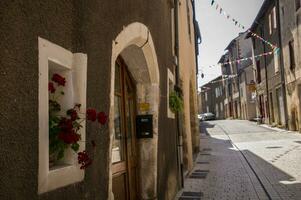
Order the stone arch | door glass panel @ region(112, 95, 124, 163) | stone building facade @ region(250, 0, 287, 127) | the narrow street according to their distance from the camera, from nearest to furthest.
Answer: door glass panel @ region(112, 95, 124, 163)
the stone arch
the narrow street
stone building facade @ region(250, 0, 287, 127)

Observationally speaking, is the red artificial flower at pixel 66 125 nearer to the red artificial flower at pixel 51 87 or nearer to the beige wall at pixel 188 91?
the red artificial flower at pixel 51 87

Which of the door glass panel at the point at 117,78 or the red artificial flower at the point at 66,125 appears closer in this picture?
the red artificial flower at the point at 66,125

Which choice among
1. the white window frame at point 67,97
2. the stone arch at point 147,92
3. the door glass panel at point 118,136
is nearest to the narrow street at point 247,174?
the stone arch at point 147,92

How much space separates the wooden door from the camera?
16.5 ft

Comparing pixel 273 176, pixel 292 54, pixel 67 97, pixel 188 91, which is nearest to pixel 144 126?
pixel 67 97

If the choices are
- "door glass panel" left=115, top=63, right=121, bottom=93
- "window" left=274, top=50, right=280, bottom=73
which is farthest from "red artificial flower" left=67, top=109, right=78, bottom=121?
"window" left=274, top=50, right=280, bottom=73

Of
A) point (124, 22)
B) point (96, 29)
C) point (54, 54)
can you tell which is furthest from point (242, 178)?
point (54, 54)

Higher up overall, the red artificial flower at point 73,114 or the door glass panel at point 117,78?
the door glass panel at point 117,78

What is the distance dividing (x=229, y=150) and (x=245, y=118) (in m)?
26.3

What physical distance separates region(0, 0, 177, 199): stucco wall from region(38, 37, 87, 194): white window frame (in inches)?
1.9

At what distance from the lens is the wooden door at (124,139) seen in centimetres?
502

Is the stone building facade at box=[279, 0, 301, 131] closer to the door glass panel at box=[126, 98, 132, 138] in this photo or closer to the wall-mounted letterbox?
the wall-mounted letterbox

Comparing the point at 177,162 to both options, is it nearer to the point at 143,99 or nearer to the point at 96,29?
the point at 143,99

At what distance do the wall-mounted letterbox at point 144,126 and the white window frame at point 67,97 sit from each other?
9.57 feet
